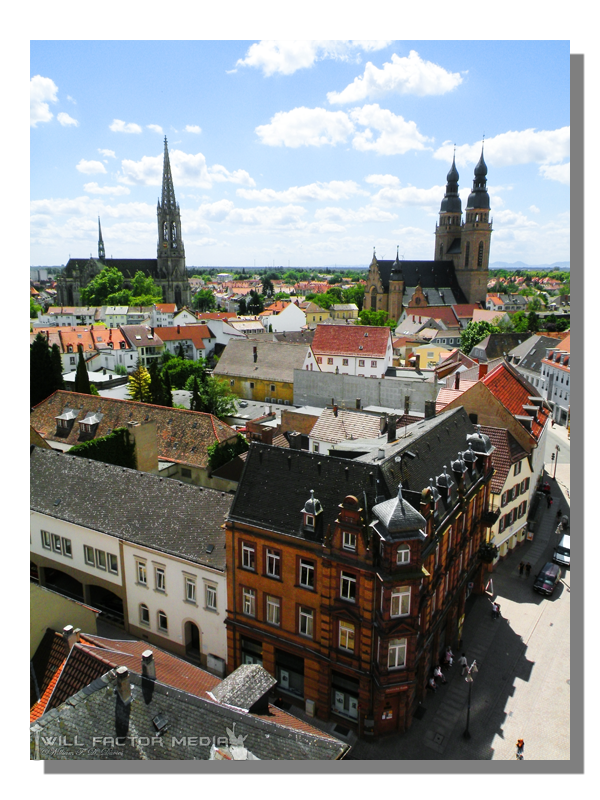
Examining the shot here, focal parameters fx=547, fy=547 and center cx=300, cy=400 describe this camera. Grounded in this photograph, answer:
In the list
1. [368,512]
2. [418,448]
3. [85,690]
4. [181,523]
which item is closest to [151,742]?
[85,690]

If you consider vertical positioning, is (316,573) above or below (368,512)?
below

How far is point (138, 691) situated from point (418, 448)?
596 inches

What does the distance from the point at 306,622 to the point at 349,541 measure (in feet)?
14.6

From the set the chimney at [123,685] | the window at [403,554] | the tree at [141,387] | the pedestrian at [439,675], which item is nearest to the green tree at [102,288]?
the tree at [141,387]

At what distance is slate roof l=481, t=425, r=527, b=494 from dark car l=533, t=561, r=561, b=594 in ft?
18.5

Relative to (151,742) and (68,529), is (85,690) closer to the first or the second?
(151,742)

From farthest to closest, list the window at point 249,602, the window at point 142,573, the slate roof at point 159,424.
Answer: the slate roof at point 159,424, the window at point 142,573, the window at point 249,602

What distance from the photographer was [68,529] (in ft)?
93.7

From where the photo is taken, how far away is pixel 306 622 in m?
22.4

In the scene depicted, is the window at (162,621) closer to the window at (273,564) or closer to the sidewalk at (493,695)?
the window at (273,564)

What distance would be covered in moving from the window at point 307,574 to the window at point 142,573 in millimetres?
8844

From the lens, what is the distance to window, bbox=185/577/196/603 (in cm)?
2535

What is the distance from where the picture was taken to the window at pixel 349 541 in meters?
20.5

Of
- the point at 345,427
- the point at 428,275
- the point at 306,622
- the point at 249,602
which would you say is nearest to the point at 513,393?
the point at 345,427
